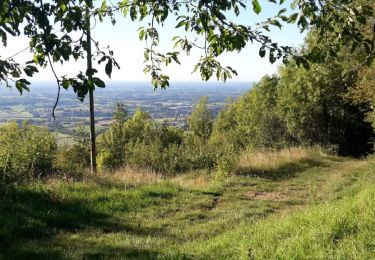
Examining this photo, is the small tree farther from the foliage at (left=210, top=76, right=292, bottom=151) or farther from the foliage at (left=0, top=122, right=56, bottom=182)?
the foliage at (left=0, top=122, right=56, bottom=182)

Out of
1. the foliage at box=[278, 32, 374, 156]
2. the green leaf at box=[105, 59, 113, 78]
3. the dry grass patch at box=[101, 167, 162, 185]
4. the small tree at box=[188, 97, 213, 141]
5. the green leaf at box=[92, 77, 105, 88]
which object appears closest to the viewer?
the green leaf at box=[92, 77, 105, 88]

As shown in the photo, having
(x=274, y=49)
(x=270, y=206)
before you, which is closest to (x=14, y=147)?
(x=270, y=206)

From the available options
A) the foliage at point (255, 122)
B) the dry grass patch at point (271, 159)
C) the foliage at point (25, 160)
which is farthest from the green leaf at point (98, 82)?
the foliage at point (255, 122)

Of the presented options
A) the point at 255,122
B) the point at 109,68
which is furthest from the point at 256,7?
the point at 255,122

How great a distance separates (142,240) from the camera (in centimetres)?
755

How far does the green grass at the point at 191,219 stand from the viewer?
559cm

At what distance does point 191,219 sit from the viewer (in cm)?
985

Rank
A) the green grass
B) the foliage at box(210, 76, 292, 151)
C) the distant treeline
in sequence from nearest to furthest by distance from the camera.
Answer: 1. the green grass
2. the distant treeline
3. the foliage at box(210, 76, 292, 151)

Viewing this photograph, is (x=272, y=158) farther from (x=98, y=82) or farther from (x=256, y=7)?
(x=98, y=82)

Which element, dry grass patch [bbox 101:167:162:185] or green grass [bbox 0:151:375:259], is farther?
dry grass patch [bbox 101:167:162:185]

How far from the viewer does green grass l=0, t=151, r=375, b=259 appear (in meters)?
5.59

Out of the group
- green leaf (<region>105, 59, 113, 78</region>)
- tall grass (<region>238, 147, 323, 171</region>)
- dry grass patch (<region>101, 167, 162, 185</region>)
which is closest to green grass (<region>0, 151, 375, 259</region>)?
dry grass patch (<region>101, 167, 162, 185</region>)

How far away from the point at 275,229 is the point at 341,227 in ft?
3.75

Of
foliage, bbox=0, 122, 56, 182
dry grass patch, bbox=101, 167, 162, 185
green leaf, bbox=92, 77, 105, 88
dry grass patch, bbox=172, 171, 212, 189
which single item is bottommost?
dry grass patch, bbox=172, 171, 212, 189
